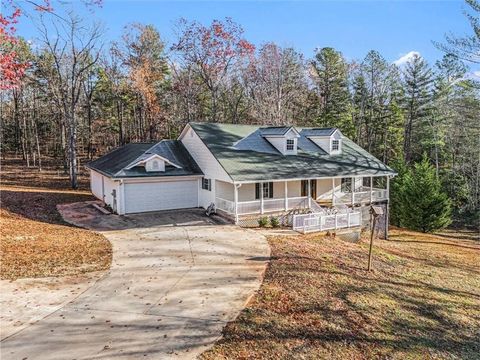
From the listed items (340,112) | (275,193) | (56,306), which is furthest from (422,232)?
(56,306)

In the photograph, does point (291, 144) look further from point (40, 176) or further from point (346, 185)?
point (40, 176)

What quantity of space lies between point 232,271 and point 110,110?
3819 centimetres

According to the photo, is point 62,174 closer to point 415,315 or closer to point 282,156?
point 282,156

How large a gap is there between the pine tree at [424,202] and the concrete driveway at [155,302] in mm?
17601

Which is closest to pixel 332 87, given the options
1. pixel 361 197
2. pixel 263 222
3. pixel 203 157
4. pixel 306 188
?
pixel 361 197

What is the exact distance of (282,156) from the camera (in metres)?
21.8

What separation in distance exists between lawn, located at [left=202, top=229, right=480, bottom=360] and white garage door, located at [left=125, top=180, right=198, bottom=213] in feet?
24.7

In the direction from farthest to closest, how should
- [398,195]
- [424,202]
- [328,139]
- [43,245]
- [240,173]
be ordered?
[398,195]
[424,202]
[328,139]
[240,173]
[43,245]

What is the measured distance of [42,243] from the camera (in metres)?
13.5

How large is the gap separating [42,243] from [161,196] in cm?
779

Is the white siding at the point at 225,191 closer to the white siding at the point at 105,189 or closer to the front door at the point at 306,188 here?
the front door at the point at 306,188

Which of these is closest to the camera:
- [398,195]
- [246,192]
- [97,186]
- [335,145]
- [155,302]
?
[155,302]

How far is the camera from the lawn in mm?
7496

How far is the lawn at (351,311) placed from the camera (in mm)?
7496
